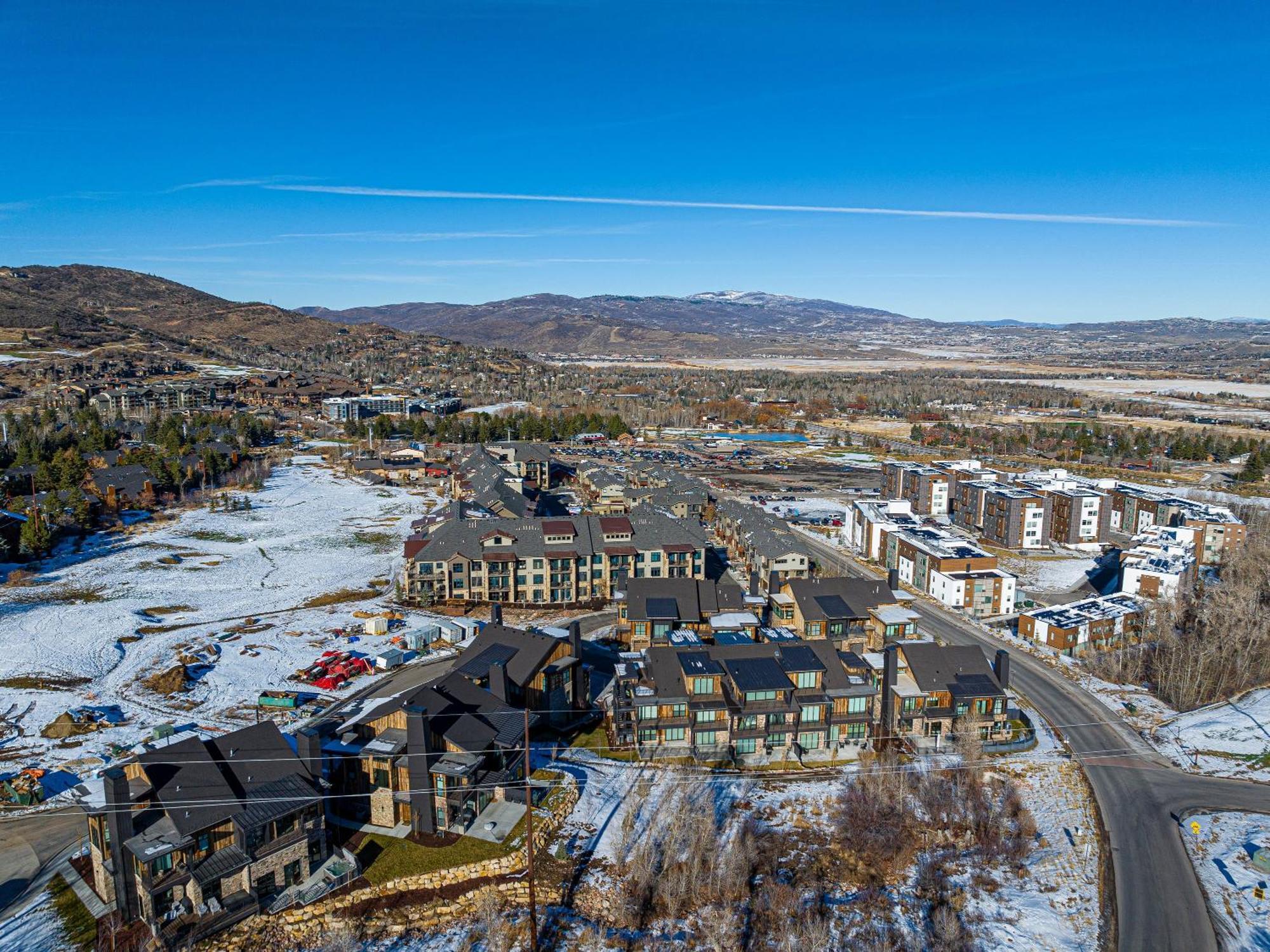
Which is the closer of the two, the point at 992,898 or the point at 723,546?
the point at 992,898

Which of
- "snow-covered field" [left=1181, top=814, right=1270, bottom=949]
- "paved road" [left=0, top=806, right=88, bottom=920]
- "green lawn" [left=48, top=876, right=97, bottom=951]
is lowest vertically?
"snow-covered field" [left=1181, top=814, right=1270, bottom=949]

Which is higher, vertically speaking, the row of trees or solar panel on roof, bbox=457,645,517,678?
solar panel on roof, bbox=457,645,517,678

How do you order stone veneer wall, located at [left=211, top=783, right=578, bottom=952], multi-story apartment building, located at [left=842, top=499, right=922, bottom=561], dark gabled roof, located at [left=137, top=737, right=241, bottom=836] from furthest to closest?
1. multi-story apartment building, located at [left=842, top=499, right=922, bottom=561]
2. dark gabled roof, located at [left=137, top=737, right=241, bottom=836]
3. stone veneer wall, located at [left=211, top=783, right=578, bottom=952]

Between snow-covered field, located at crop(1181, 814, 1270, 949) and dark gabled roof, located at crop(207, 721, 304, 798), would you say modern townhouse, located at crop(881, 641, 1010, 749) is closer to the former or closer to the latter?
snow-covered field, located at crop(1181, 814, 1270, 949)

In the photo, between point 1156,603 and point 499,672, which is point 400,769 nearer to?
point 499,672

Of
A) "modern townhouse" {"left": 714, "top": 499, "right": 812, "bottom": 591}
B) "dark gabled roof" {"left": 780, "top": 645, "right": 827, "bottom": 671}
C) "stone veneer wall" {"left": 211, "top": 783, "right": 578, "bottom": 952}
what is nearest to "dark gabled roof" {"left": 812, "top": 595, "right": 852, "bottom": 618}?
"modern townhouse" {"left": 714, "top": 499, "right": 812, "bottom": 591}

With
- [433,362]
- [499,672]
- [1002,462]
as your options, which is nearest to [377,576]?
[499,672]
